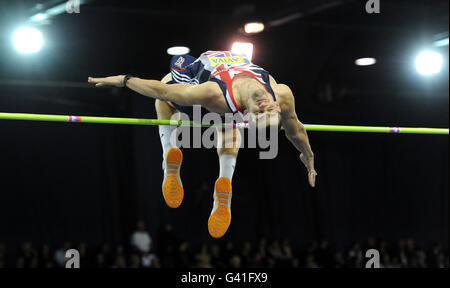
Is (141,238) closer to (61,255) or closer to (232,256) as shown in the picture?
(61,255)

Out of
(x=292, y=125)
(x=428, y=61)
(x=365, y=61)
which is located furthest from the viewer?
(x=365, y=61)

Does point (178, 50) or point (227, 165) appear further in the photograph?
point (178, 50)

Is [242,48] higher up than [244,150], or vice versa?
[242,48]

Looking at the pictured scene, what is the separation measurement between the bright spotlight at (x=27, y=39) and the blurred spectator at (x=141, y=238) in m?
3.29

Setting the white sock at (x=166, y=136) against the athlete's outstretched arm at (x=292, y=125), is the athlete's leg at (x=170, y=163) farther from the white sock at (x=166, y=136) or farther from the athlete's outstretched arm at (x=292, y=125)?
the athlete's outstretched arm at (x=292, y=125)

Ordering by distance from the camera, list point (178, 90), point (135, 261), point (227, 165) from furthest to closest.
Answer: point (135, 261)
point (227, 165)
point (178, 90)

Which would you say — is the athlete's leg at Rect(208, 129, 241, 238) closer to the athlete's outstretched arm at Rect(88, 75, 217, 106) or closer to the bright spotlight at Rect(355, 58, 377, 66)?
the athlete's outstretched arm at Rect(88, 75, 217, 106)

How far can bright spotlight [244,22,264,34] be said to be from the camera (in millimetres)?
8547

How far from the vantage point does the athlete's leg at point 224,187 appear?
473 cm

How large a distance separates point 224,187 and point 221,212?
208 mm

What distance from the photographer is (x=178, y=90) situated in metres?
4.48

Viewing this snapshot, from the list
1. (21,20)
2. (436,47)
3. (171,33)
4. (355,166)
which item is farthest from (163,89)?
(355,166)

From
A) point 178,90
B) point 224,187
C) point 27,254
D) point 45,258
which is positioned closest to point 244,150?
point 45,258
